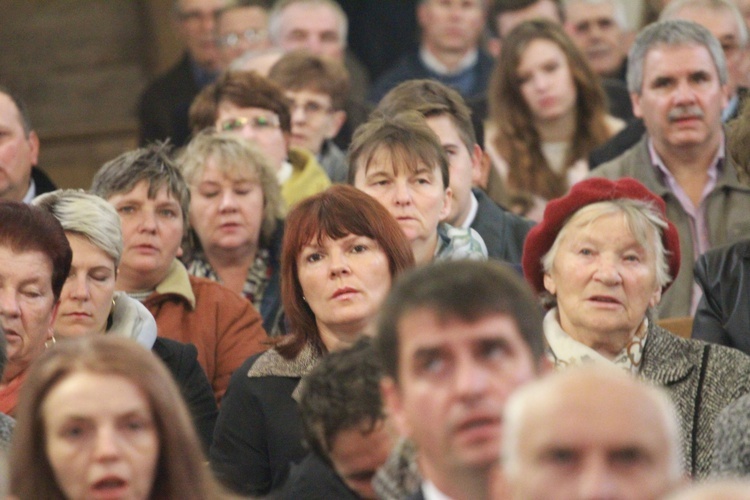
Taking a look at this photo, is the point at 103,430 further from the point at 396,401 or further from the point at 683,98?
the point at 683,98

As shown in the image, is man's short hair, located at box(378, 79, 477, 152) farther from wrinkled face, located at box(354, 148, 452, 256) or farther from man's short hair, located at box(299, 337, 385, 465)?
man's short hair, located at box(299, 337, 385, 465)

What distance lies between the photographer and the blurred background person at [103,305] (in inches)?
184

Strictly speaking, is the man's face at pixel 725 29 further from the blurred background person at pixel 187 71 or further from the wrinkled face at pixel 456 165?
the blurred background person at pixel 187 71

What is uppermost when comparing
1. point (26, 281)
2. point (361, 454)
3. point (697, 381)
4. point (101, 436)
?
point (101, 436)

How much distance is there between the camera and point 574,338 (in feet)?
14.6

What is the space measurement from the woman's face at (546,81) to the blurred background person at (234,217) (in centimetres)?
155

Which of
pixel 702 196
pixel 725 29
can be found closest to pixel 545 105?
pixel 725 29

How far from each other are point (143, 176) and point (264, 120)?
1128 millimetres

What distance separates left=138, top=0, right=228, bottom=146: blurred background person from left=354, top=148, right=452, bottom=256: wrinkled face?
3480mm

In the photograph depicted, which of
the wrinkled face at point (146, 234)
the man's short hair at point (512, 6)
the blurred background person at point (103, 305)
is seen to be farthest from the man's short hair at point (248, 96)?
the man's short hair at point (512, 6)

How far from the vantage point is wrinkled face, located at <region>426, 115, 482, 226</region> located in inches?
211

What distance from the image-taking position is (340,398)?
338cm

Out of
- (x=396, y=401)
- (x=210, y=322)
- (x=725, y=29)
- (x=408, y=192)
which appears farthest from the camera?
(x=725, y=29)

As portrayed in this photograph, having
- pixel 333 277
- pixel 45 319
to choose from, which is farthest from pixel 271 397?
pixel 45 319
